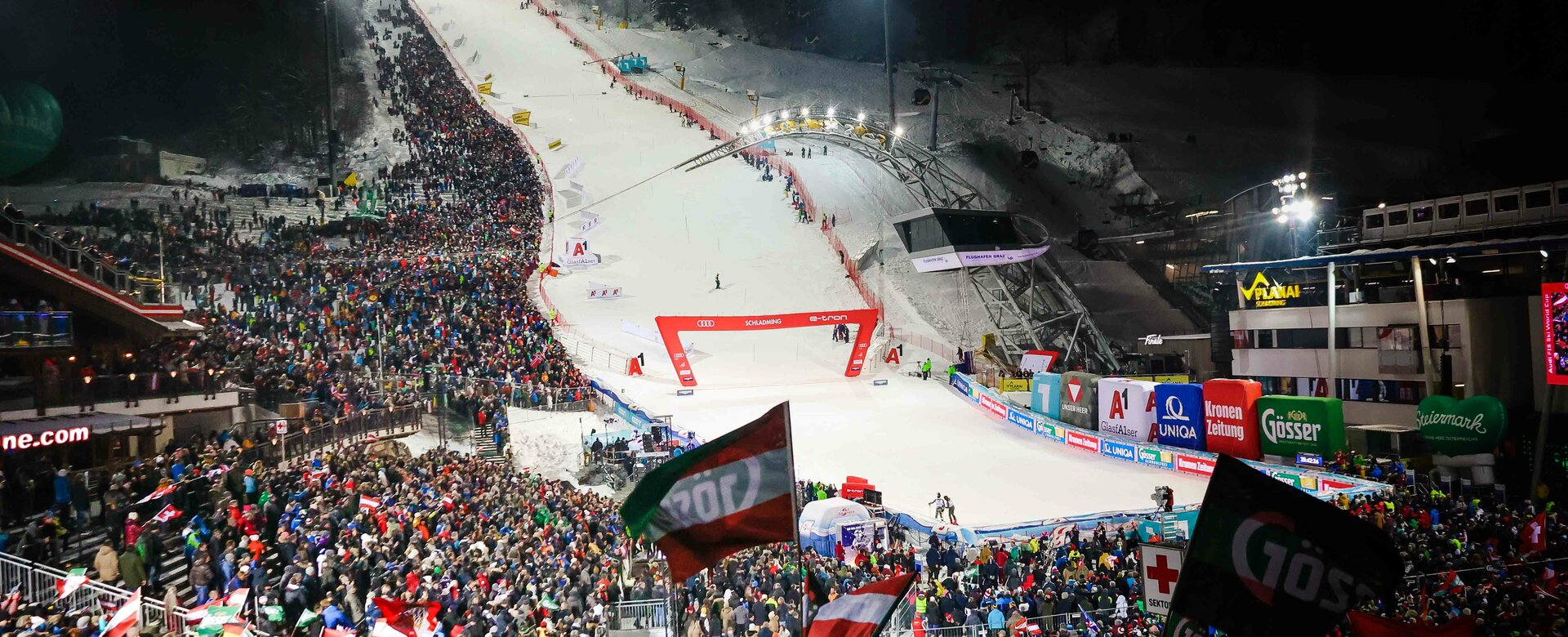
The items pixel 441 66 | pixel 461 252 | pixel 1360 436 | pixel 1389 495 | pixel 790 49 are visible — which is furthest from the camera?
pixel 790 49

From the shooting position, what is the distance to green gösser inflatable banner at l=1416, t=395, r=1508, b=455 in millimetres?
16234

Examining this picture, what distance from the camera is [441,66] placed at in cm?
4059

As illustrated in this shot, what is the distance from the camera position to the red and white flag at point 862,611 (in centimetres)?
495

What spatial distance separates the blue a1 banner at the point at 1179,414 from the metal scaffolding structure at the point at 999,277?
32.8 ft

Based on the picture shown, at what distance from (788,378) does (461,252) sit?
38.2ft

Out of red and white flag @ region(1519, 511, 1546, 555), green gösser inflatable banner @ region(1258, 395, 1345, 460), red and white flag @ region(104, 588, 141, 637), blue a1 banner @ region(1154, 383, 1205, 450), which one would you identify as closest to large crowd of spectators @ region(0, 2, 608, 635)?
red and white flag @ region(104, 588, 141, 637)

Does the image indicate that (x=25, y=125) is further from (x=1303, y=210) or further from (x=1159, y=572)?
(x=1303, y=210)

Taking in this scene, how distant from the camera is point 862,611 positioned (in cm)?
514

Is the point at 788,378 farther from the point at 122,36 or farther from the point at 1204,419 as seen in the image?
the point at 122,36

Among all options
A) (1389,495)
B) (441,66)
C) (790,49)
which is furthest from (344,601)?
(790,49)

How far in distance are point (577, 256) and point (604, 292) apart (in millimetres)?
2498

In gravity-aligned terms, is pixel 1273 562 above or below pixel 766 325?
below

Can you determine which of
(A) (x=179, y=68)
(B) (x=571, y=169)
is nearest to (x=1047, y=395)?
(B) (x=571, y=169)

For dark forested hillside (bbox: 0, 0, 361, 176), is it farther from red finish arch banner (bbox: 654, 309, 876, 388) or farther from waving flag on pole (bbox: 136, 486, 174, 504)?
red finish arch banner (bbox: 654, 309, 876, 388)
